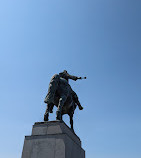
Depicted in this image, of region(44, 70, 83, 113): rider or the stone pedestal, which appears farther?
region(44, 70, 83, 113): rider

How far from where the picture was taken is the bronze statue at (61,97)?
32.5 ft

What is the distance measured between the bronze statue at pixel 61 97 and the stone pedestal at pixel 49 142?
26.9 inches

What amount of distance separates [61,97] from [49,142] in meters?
2.87

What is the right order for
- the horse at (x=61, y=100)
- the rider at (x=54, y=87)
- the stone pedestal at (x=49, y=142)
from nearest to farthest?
the stone pedestal at (x=49, y=142), the horse at (x=61, y=100), the rider at (x=54, y=87)

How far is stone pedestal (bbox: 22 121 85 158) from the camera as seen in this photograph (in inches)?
314

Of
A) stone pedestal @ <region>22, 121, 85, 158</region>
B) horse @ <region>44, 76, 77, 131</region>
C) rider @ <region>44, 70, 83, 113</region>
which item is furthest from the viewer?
rider @ <region>44, 70, 83, 113</region>

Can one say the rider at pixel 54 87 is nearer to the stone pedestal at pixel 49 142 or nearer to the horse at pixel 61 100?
the horse at pixel 61 100

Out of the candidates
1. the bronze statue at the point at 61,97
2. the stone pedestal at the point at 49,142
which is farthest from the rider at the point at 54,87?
the stone pedestal at the point at 49,142

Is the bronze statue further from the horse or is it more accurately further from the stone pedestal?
the stone pedestal

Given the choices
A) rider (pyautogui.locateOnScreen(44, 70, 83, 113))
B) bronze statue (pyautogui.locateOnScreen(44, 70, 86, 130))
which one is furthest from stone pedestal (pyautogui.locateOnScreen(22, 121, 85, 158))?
rider (pyautogui.locateOnScreen(44, 70, 83, 113))

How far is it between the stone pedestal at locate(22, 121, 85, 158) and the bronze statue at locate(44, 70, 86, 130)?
26.9 inches

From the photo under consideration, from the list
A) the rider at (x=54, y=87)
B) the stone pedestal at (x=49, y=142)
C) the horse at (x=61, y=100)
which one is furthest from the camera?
the rider at (x=54, y=87)

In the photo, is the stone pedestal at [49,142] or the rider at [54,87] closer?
the stone pedestal at [49,142]

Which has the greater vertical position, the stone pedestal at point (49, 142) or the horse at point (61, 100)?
the horse at point (61, 100)
